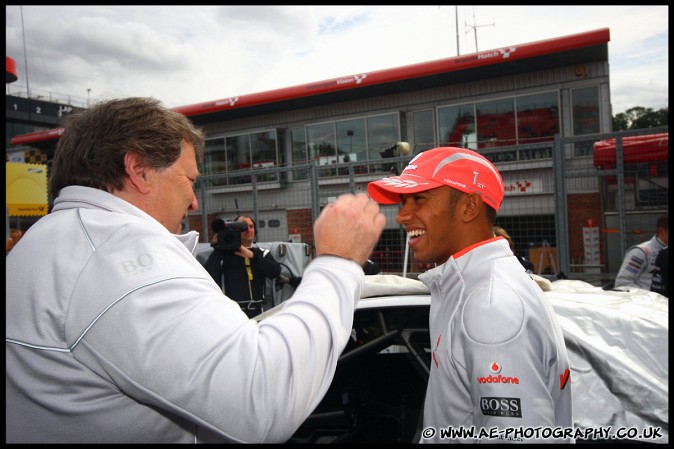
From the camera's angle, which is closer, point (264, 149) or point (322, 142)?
point (322, 142)

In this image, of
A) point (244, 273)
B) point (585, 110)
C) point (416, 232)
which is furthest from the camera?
point (585, 110)

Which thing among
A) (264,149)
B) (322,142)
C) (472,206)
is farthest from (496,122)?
(472,206)

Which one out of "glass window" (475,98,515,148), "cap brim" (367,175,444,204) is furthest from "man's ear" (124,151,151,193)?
"glass window" (475,98,515,148)

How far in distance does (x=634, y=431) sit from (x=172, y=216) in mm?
2185

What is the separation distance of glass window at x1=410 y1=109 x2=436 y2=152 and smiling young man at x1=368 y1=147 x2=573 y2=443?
11123mm

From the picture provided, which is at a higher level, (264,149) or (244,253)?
(264,149)

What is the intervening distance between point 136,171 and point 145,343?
57 centimetres

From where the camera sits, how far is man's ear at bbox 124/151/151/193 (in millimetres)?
1351

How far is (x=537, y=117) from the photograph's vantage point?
1179cm

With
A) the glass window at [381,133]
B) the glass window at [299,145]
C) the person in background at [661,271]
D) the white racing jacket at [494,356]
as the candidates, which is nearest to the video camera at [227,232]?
the white racing jacket at [494,356]

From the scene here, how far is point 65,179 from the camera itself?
139cm

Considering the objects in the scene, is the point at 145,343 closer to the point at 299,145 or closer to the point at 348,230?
the point at 348,230

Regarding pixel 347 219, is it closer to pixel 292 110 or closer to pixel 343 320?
pixel 343 320

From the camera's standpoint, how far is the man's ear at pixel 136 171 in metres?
1.35
